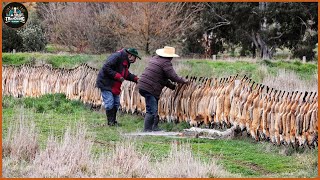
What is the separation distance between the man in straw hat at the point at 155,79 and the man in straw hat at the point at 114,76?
76 centimetres

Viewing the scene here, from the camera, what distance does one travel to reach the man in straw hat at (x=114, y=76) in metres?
12.8

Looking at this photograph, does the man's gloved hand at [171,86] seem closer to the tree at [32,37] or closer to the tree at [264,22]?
the tree at [32,37]

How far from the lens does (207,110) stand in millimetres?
11984

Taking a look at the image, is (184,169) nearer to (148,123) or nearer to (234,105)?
(234,105)

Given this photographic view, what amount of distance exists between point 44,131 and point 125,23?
93.5ft

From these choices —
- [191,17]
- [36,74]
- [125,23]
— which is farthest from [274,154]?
[191,17]

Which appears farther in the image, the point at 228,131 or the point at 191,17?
the point at 191,17

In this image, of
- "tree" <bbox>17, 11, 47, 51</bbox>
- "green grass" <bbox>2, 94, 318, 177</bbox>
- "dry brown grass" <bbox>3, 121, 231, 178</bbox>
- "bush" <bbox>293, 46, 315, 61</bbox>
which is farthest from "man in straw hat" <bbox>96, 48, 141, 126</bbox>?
"bush" <bbox>293, 46, 315, 61</bbox>

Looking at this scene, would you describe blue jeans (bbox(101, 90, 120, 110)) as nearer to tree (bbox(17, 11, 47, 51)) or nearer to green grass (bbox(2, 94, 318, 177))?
green grass (bbox(2, 94, 318, 177))

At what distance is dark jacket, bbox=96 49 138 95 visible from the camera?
1276cm

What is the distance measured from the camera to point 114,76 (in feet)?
41.8

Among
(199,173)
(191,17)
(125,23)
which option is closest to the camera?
(199,173)

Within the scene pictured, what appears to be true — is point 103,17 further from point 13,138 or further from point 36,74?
point 13,138

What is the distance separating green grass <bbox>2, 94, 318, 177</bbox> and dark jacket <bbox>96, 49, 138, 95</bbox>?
822 millimetres
